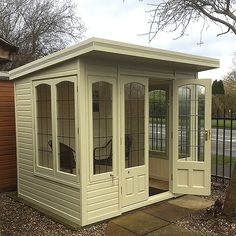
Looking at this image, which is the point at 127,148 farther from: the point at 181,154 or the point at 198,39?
the point at 198,39

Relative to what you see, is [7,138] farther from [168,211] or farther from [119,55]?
[168,211]

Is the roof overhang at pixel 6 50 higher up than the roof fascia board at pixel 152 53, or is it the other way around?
the roof fascia board at pixel 152 53

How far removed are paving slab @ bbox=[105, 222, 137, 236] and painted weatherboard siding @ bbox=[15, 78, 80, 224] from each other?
0.47 meters

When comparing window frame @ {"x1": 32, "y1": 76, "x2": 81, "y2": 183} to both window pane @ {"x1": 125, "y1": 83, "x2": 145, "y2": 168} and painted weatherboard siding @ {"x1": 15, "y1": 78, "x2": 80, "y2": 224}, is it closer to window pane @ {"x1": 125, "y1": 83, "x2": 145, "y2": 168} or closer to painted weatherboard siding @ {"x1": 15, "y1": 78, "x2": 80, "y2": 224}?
painted weatherboard siding @ {"x1": 15, "y1": 78, "x2": 80, "y2": 224}

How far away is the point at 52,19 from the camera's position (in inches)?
636

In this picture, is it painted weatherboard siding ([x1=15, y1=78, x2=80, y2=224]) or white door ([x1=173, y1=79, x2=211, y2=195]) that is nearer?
painted weatherboard siding ([x1=15, y1=78, x2=80, y2=224])

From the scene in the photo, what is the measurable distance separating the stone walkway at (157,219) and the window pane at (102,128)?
0.82m

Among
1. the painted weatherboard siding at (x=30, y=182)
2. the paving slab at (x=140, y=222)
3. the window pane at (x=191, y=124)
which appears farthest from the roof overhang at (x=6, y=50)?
the window pane at (x=191, y=124)

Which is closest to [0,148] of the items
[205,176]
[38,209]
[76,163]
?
[38,209]

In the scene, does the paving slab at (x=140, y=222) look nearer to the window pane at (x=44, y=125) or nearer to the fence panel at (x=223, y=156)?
the window pane at (x=44, y=125)

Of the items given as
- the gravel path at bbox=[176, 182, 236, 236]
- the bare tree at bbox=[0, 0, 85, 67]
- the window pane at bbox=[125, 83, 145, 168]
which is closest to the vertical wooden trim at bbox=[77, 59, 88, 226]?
the window pane at bbox=[125, 83, 145, 168]

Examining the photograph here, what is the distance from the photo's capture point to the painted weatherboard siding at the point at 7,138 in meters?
6.16

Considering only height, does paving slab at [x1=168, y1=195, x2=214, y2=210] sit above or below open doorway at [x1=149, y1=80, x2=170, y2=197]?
below

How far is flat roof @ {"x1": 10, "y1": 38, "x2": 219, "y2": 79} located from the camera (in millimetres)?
3767
